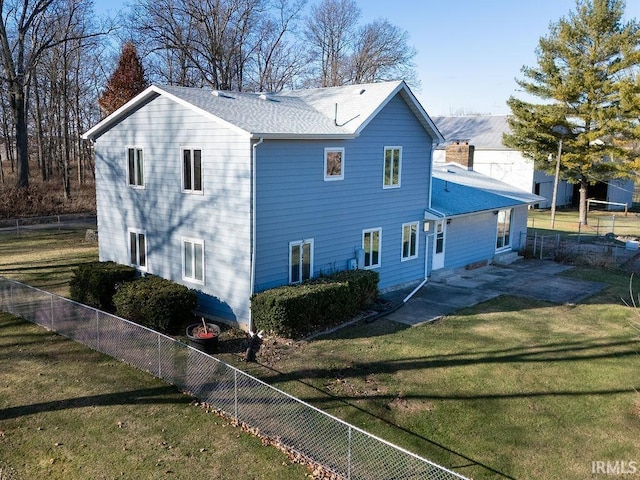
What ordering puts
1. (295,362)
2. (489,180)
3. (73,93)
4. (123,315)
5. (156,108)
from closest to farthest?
(295,362), (123,315), (156,108), (489,180), (73,93)

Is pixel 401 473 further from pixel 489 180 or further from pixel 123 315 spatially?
pixel 489 180

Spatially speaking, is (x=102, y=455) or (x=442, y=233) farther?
(x=442, y=233)

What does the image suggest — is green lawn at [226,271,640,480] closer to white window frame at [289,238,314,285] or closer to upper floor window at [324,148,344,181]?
white window frame at [289,238,314,285]

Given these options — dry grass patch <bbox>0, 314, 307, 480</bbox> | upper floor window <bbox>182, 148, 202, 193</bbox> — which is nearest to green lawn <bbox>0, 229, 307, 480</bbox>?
dry grass patch <bbox>0, 314, 307, 480</bbox>

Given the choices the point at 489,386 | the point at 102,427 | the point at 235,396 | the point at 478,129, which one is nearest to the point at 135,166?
the point at 102,427

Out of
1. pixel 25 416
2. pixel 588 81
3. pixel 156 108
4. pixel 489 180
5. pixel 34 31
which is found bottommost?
pixel 25 416

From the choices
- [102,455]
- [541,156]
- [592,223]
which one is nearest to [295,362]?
[102,455]
